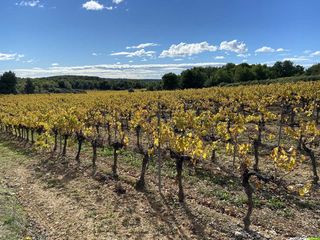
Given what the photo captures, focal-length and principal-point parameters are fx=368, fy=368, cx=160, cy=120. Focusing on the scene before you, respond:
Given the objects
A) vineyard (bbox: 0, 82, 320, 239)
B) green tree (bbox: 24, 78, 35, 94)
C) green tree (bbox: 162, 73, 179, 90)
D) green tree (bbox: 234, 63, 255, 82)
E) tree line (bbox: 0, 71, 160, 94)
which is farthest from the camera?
green tree (bbox: 24, 78, 35, 94)

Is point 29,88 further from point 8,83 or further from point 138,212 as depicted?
point 138,212

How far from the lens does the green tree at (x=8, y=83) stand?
87000 millimetres

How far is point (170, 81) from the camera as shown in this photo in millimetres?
76688

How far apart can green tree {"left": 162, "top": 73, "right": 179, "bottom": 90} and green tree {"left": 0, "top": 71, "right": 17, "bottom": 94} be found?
37.6m

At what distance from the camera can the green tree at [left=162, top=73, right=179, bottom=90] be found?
251 feet

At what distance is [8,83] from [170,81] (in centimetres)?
3979

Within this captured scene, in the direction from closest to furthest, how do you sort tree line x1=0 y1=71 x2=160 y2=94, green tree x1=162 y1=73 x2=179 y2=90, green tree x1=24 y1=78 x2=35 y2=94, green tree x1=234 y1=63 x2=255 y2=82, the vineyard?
the vineyard < green tree x1=234 y1=63 x2=255 y2=82 < green tree x1=162 y1=73 x2=179 y2=90 < tree line x1=0 y1=71 x2=160 y2=94 < green tree x1=24 y1=78 x2=35 y2=94

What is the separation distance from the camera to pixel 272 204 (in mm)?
10094

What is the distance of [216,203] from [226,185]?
1712mm

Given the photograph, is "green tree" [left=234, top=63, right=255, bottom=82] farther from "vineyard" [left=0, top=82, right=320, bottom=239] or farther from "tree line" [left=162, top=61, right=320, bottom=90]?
"vineyard" [left=0, top=82, right=320, bottom=239]

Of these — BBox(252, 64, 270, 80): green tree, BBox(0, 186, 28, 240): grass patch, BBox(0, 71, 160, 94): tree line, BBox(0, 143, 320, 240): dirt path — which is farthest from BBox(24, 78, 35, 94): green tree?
BBox(0, 186, 28, 240): grass patch

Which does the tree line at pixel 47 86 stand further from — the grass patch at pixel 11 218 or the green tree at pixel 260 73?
the grass patch at pixel 11 218

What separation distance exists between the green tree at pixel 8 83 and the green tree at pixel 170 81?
37.6 m

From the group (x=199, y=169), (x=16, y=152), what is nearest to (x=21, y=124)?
(x=16, y=152)
